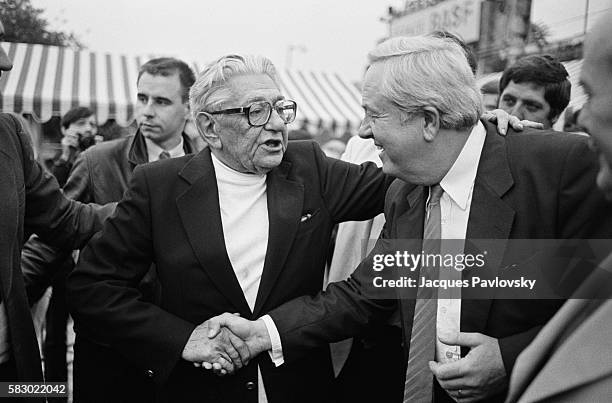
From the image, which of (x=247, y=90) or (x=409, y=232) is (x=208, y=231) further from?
(x=409, y=232)

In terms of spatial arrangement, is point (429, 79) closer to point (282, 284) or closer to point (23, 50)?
point (282, 284)

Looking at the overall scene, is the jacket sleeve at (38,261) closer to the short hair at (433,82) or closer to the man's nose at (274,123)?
the man's nose at (274,123)

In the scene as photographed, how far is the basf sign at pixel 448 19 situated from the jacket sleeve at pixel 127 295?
1250 centimetres

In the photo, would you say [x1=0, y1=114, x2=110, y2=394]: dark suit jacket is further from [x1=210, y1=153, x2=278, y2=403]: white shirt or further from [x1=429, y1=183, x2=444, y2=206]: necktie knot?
[x1=429, y1=183, x2=444, y2=206]: necktie knot

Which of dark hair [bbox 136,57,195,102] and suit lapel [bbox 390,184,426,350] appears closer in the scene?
suit lapel [bbox 390,184,426,350]

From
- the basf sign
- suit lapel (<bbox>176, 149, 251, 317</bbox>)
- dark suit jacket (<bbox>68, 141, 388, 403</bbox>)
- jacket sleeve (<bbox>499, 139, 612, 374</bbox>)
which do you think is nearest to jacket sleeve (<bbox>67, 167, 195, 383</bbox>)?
dark suit jacket (<bbox>68, 141, 388, 403</bbox>)

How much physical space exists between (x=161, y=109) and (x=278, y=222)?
1.68 meters

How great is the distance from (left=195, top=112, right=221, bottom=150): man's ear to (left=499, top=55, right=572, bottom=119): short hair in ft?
5.82

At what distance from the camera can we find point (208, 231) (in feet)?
7.48

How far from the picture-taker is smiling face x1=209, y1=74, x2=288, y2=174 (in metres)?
2.38

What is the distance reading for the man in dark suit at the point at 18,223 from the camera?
2.19m

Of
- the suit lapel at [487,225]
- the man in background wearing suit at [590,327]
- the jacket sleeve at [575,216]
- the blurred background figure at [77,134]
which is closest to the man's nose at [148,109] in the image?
the blurred background figure at [77,134]

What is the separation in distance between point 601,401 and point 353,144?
241cm

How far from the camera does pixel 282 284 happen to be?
2.31 meters
